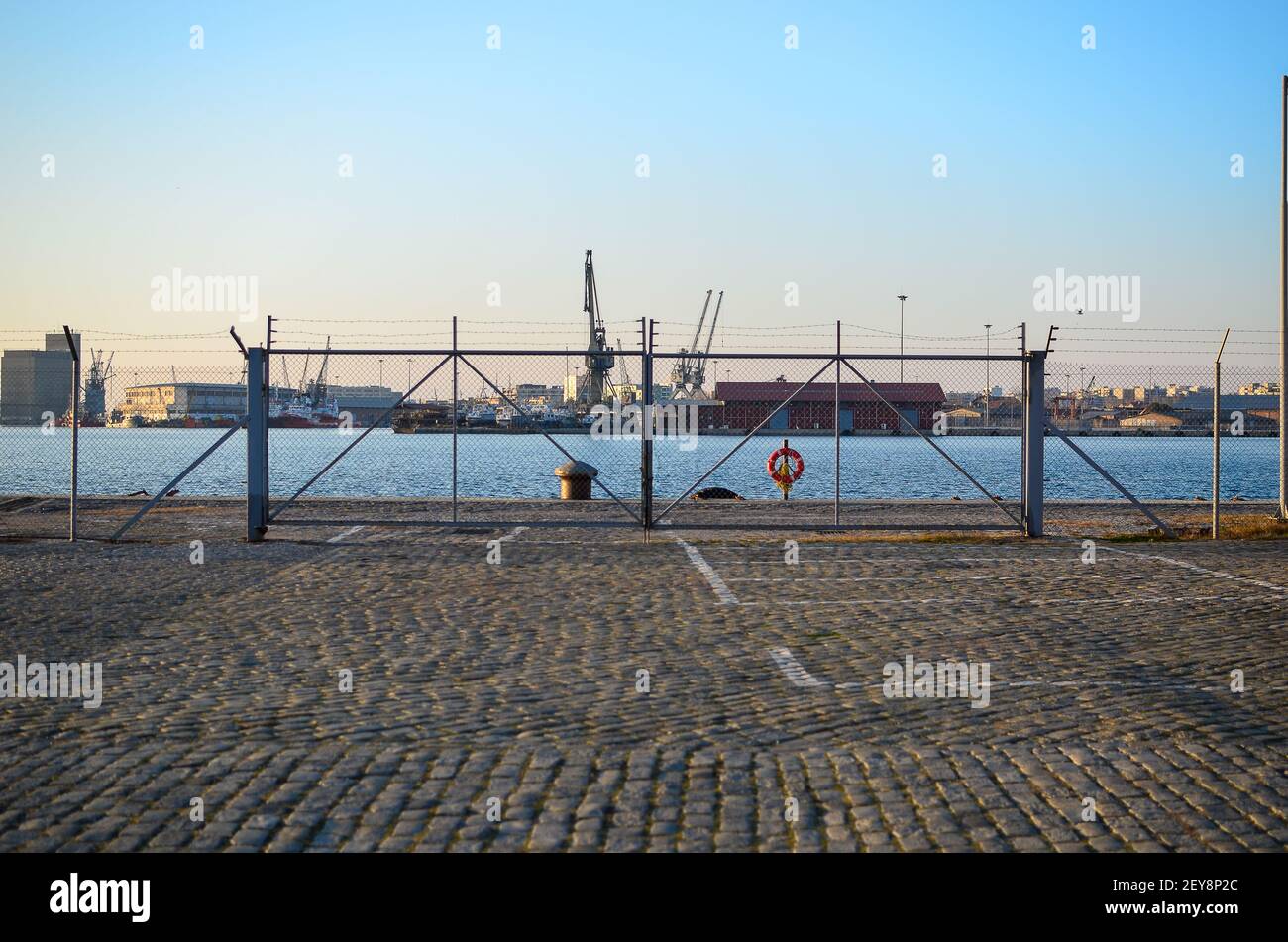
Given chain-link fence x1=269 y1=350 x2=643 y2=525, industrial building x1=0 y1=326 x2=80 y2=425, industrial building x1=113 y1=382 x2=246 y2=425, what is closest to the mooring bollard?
chain-link fence x1=269 y1=350 x2=643 y2=525

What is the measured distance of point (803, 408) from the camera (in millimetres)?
51781

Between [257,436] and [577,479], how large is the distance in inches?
334

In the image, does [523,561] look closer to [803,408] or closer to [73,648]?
[73,648]

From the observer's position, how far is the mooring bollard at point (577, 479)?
24.6 m

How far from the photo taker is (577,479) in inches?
980

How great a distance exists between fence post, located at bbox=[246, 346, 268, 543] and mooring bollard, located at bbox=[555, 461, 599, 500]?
7944mm

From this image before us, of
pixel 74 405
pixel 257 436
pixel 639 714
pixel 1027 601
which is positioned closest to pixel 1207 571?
pixel 1027 601

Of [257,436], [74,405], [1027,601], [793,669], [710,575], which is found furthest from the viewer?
[257,436]

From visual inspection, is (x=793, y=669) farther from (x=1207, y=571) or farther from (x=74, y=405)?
(x=74, y=405)

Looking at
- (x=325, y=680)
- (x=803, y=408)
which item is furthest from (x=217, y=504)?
(x=803, y=408)

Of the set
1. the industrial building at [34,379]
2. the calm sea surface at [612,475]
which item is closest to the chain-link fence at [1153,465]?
the calm sea surface at [612,475]

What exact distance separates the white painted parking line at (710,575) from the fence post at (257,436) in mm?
5620

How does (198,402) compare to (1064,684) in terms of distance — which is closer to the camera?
(1064,684)

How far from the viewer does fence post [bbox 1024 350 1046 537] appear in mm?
17594
